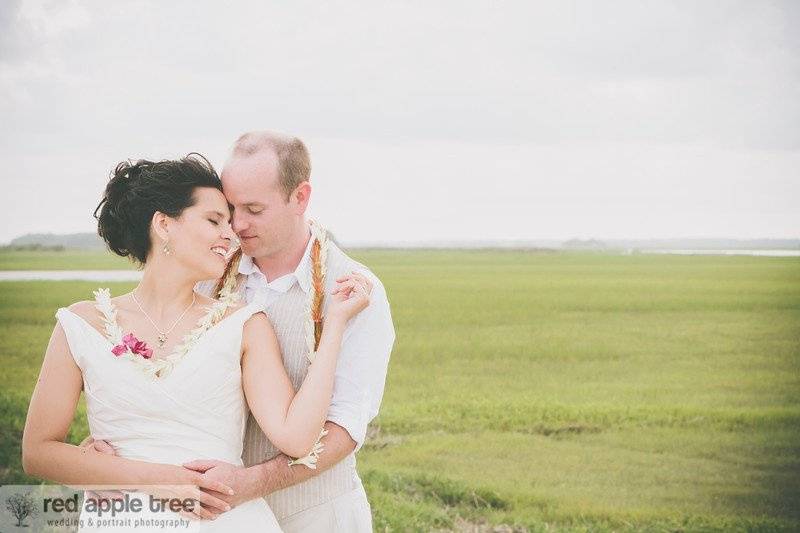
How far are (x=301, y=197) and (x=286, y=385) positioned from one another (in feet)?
3.07

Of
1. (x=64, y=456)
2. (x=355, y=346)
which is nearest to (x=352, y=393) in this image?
(x=355, y=346)

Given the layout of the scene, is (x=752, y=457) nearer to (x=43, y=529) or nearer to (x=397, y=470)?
(x=397, y=470)

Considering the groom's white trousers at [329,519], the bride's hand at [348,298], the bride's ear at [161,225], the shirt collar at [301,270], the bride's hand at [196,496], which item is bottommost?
the groom's white trousers at [329,519]

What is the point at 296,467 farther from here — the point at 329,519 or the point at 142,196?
the point at 142,196

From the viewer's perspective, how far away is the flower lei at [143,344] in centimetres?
322

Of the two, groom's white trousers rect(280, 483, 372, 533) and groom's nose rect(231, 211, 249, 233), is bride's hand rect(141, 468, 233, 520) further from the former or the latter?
groom's nose rect(231, 211, 249, 233)

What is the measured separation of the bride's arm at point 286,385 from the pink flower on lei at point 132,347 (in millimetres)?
377

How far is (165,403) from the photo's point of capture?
3.24 metres

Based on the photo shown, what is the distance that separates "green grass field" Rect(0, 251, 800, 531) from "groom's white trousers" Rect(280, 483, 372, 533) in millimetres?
3722

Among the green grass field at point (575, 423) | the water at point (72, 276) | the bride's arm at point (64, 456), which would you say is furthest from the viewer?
the water at point (72, 276)

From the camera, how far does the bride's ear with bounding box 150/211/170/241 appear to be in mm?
3406

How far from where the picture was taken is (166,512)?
124 inches

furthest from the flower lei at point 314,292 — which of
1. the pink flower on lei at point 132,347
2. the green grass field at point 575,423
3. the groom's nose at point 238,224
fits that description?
the green grass field at point 575,423

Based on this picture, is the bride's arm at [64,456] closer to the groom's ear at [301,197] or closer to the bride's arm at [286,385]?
the bride's arm at [286,385]
